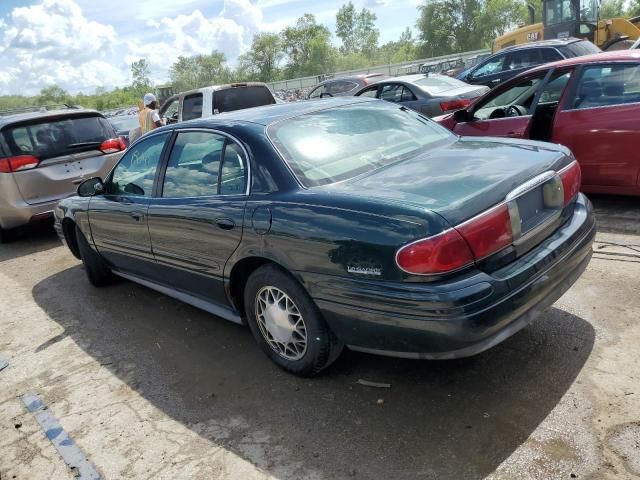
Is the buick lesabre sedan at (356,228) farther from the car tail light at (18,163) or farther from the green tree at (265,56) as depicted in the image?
the green tree at (265,56)

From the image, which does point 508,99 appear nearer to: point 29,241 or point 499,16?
point 29,241

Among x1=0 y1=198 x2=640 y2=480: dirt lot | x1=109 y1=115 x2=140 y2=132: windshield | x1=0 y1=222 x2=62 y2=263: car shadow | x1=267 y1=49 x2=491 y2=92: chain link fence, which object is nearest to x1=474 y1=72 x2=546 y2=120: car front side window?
x1=0 y1=198 x2=640 y2=480: dirt lot

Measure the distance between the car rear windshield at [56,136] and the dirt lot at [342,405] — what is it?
3773mm

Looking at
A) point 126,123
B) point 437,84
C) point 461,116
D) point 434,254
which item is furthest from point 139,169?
point 126,123

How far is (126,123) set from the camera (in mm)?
15820

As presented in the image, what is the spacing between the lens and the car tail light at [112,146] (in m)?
7.88

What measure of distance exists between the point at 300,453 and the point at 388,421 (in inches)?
19.1

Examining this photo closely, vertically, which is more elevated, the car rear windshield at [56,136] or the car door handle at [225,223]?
the car rear windshield at [56,136]

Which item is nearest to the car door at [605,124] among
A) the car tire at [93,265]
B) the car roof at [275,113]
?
the car roof at [275,113]

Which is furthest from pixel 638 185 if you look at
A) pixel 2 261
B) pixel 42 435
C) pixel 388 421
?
pixel 2 261

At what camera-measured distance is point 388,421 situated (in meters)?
2.85

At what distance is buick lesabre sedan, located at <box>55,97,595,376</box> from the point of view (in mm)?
2531

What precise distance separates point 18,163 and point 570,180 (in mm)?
6708

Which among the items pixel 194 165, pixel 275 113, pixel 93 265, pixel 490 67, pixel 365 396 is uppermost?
pixel 275 113
